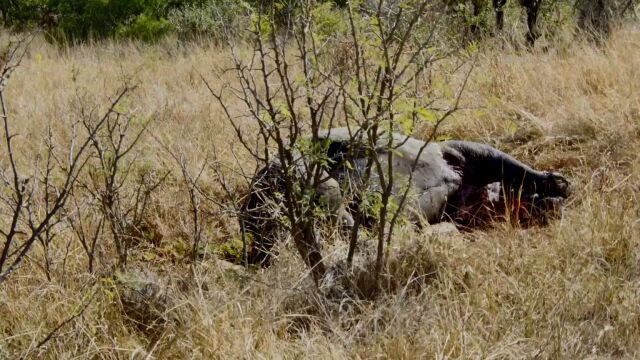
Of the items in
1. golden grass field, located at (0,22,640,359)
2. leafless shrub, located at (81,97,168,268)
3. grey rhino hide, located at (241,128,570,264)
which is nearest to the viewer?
golden grass field, located at (0,22,640,359)

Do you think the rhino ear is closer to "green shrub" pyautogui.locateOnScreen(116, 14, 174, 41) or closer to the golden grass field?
the golden grass field

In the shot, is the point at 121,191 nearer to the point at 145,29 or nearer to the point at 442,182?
the point at 442,182

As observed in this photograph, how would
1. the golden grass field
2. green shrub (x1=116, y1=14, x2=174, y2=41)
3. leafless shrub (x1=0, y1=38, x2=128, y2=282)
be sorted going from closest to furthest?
the golden grass field → leafless shrub (x1=0, y1=38, x2=128, y2=282) → green shrub (x1=116, y1=14, x2=174, y2=41)

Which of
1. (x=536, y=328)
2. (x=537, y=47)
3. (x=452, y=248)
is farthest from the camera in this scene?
(x=537, y=47)

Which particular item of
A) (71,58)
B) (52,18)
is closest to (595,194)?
(71,58)

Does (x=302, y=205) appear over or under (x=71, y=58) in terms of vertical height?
over

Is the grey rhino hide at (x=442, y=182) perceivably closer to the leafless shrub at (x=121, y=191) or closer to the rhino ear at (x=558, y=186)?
the rhino ear at (x=558, y=186)

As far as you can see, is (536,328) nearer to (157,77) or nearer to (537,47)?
(537,47)

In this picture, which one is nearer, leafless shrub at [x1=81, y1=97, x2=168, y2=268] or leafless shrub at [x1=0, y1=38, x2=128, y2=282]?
leafless shrub at [x1=0, y1=38, x2=128, y2=282]

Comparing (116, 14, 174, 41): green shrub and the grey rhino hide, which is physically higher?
the grey rhino hide

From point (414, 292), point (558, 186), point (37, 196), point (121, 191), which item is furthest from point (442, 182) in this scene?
point (37, 196)

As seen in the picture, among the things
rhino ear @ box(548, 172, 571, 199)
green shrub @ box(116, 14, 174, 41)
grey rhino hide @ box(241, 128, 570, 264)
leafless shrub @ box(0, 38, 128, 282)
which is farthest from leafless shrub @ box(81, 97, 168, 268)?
green shrub @ box(116, 14, 174, 41)

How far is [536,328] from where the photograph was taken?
2.29 m

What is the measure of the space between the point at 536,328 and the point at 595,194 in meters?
1.22
